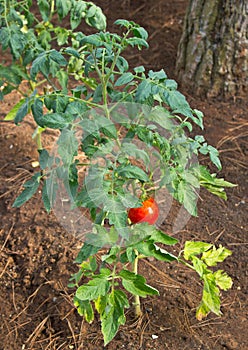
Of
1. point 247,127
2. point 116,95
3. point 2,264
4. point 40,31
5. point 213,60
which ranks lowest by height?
point 2,264

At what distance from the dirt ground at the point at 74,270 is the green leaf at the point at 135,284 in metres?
0.51

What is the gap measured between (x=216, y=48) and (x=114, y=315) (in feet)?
7.69

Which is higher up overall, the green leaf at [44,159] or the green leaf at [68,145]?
the green leaf at [68,145]

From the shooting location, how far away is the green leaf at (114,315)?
2.03 meters

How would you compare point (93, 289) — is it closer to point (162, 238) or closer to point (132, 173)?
point (162, 238)

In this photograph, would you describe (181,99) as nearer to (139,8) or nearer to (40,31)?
(40,31)

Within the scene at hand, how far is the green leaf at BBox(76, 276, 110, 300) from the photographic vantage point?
2002mm

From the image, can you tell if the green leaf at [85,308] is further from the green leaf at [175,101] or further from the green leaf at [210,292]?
the green leaf at [175,101]

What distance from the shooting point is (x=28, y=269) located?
2812mm

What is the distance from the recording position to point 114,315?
205 cm

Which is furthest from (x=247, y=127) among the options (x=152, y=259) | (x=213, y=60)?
(x=152, y=259)

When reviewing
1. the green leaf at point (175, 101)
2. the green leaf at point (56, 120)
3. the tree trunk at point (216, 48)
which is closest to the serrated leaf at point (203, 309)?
the green leaf at point (175, 101)

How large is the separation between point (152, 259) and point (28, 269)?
0.61m

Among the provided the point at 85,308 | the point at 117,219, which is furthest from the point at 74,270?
the point at 117,219
